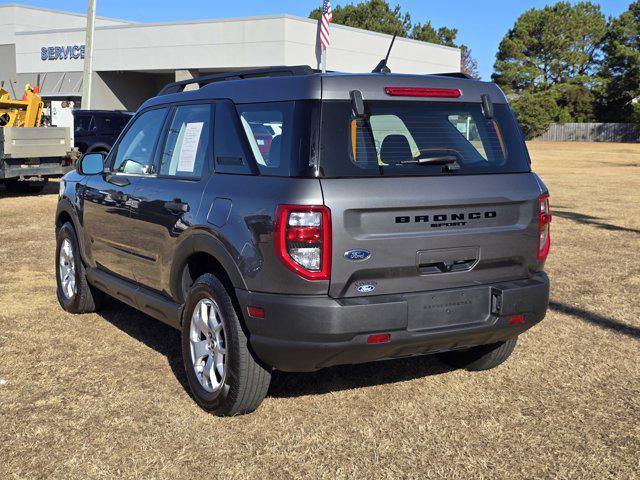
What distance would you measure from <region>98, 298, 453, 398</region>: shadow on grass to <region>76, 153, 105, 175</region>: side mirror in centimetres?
132

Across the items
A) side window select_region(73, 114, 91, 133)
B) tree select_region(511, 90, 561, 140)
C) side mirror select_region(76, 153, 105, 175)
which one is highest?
tree select_region(511, 90, 561, 140)

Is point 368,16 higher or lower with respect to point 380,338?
higher

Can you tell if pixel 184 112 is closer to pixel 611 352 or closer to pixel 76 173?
pixel 76 173

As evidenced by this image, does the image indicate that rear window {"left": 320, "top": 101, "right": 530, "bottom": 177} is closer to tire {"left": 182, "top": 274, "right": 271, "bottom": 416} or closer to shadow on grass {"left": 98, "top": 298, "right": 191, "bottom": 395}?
tire {"left": 182, "top": 274, "right": 271, "bottom": 416}

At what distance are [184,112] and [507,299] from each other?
240 cm

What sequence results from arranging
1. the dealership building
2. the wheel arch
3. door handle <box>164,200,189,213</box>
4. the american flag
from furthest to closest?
1. the dealership building
2. the american flag
3. door handle <box>164,200,189,213</box>
4. the wheel arch

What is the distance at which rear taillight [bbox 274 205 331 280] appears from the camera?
3873mm

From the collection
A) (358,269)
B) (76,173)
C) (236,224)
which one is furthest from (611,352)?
(76,173)

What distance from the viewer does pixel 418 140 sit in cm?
441

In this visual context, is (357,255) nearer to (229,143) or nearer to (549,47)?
(229,143)

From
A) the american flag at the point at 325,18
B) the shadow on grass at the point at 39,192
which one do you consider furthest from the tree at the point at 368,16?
the shadow on grass at the point at 39,192

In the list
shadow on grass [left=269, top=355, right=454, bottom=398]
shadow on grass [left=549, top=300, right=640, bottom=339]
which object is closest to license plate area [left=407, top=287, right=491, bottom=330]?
shadow on grass [left=269, top=355, right=454, bottom=398]

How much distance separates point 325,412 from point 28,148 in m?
13.9

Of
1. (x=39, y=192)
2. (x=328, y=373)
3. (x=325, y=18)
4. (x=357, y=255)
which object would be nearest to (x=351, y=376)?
(x=328, y=373)
